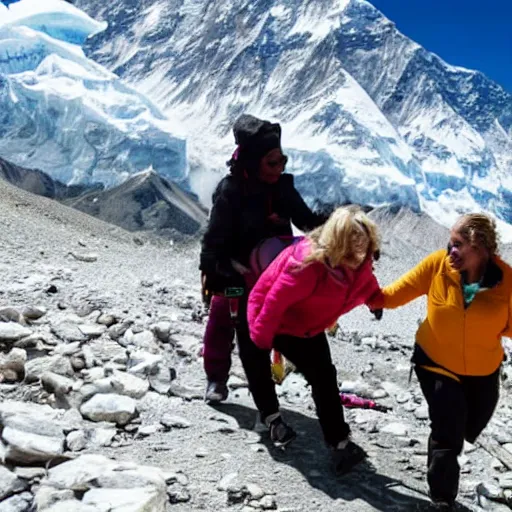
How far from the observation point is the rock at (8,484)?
105 inches

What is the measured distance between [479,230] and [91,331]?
325 centimetres

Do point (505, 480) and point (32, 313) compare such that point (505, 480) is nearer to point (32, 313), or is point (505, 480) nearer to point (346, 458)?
point (346, 458)

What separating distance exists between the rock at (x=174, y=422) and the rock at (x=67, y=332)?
1.53 meters

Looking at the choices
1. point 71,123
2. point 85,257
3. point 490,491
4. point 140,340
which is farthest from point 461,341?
point 71,123

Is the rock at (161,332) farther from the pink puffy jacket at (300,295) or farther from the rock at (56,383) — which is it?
the pink puffy jacket at (300,295)

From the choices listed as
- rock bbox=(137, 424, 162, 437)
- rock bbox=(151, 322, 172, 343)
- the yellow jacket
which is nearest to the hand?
the yellow jacket

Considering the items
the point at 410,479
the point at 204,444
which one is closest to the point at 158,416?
the point at 204,444

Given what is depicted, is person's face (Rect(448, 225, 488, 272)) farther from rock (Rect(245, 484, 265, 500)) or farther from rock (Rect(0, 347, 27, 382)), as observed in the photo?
rock (Rect(0, 347, 27, 382))

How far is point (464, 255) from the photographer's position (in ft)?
9.83

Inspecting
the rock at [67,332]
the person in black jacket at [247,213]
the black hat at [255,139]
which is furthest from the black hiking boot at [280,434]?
the rock at [67,332]

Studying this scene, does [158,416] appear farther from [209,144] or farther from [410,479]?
[209,144]

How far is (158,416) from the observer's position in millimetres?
3820

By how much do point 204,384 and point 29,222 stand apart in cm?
1365

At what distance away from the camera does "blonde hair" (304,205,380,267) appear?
3.00m
